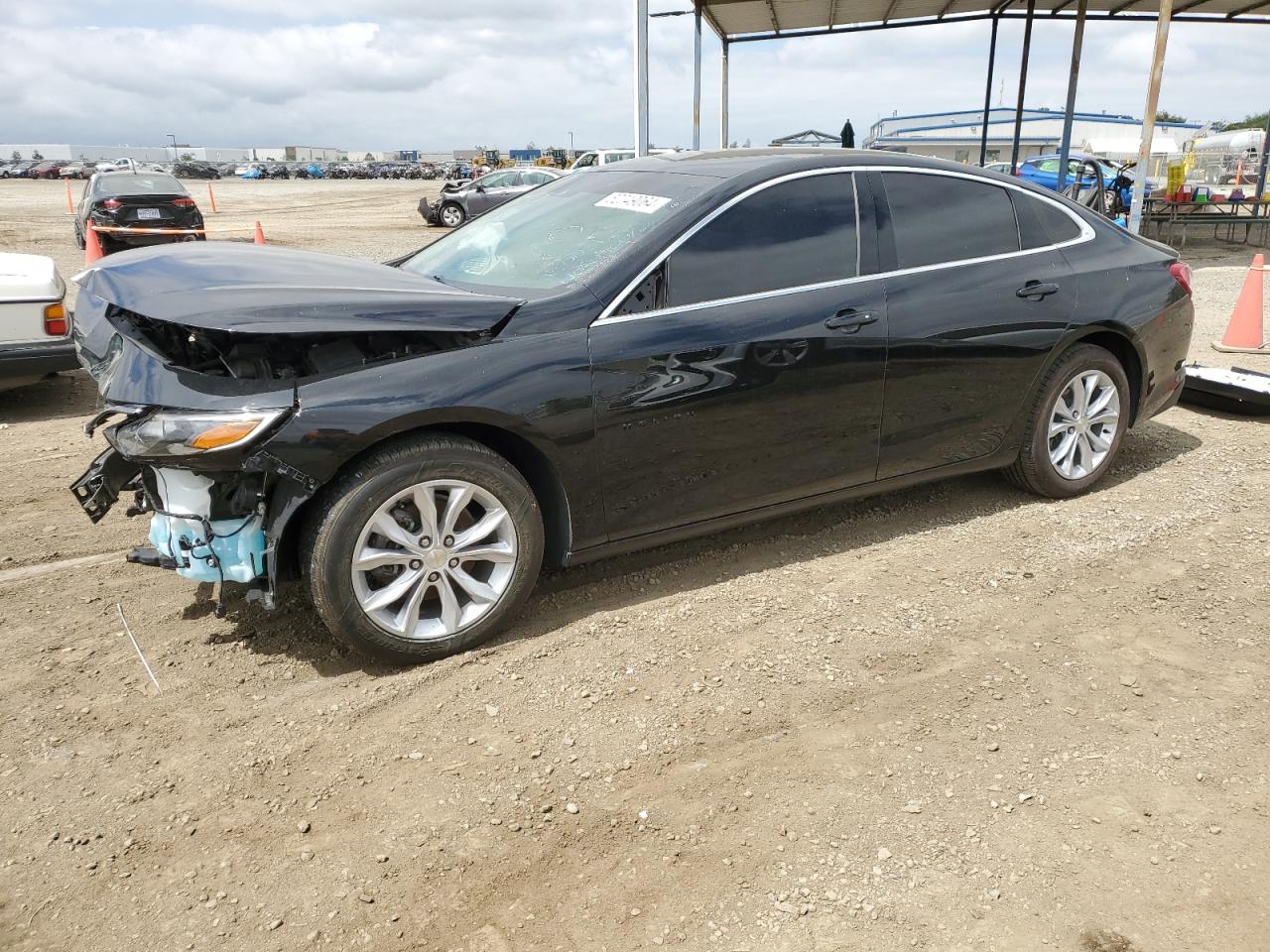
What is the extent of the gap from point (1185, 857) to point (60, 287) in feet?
22.6

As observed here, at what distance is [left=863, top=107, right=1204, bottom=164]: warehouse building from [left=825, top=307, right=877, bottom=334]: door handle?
4440 centimetres

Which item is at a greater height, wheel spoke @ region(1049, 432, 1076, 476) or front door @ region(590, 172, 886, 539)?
front door @ region(590, 172, 886, 539)

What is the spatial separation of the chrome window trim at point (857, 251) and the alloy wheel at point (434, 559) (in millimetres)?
796

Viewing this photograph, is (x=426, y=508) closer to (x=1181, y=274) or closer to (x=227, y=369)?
(x=227, y=369)

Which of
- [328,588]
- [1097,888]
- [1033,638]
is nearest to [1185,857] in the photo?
[1097,888]

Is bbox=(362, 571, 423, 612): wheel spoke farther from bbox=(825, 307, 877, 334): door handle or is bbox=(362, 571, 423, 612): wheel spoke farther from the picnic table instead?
the picnic table

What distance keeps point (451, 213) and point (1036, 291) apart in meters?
21.4

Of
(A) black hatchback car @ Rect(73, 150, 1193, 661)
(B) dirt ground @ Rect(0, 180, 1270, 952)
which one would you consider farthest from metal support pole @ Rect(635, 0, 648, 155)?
(B) dirt ground @ Rect(0, 180, 1270, 952)

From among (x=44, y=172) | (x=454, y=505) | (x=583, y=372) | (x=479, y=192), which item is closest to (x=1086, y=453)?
(x=583, y=372)

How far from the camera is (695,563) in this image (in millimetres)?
4152

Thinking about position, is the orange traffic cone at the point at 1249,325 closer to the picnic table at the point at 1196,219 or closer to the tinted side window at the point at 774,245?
the tinted side window at the point at 774,245

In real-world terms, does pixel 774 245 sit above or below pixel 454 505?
above

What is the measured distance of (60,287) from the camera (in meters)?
6.38

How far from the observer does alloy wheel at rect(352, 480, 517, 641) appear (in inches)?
124
